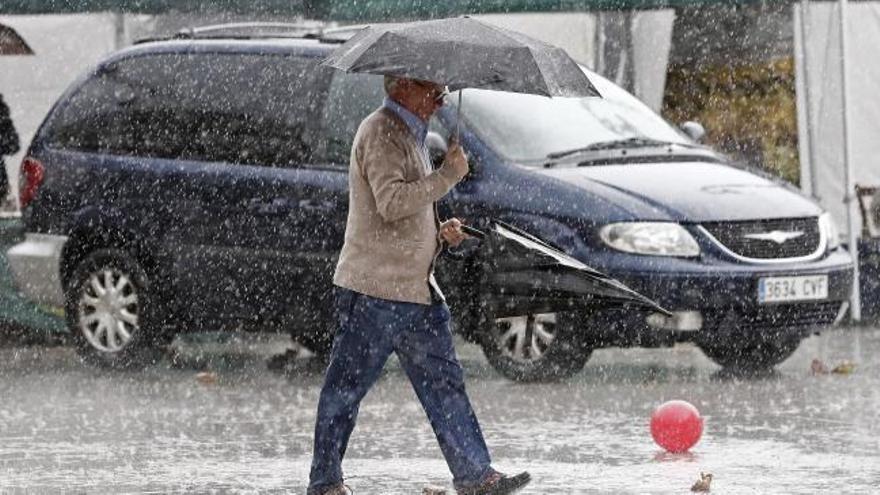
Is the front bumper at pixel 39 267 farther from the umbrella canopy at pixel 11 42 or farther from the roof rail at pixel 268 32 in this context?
the umbrella canopy at pixel 11 42

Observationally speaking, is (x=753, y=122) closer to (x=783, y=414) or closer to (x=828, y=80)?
(x=828, y=80)

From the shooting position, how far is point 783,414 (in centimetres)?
1130

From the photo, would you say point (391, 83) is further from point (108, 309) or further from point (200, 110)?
point (108, 309)

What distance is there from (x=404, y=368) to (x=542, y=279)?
63cm

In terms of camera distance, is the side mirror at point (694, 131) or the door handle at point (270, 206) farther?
the side mirror at point (694, 131)

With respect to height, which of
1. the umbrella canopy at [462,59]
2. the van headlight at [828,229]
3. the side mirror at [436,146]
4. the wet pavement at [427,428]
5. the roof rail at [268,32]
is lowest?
the wet pavement at [427,428]

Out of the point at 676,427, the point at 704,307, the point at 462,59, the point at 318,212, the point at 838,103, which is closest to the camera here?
the point at 462,59

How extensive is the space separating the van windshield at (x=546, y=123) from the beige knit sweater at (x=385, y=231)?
16.3ft

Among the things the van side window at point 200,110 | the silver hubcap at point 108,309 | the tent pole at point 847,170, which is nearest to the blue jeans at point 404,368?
the van side window at point 200,110

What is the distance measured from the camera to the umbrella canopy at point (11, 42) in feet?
58.3

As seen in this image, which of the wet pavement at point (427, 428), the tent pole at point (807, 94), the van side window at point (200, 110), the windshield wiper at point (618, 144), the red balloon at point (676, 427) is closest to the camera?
the wet pavement at point (427, 428)

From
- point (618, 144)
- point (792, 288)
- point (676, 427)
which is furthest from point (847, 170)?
point (676, 427)

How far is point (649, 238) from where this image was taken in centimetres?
1247

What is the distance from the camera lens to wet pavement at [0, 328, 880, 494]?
905 cm
